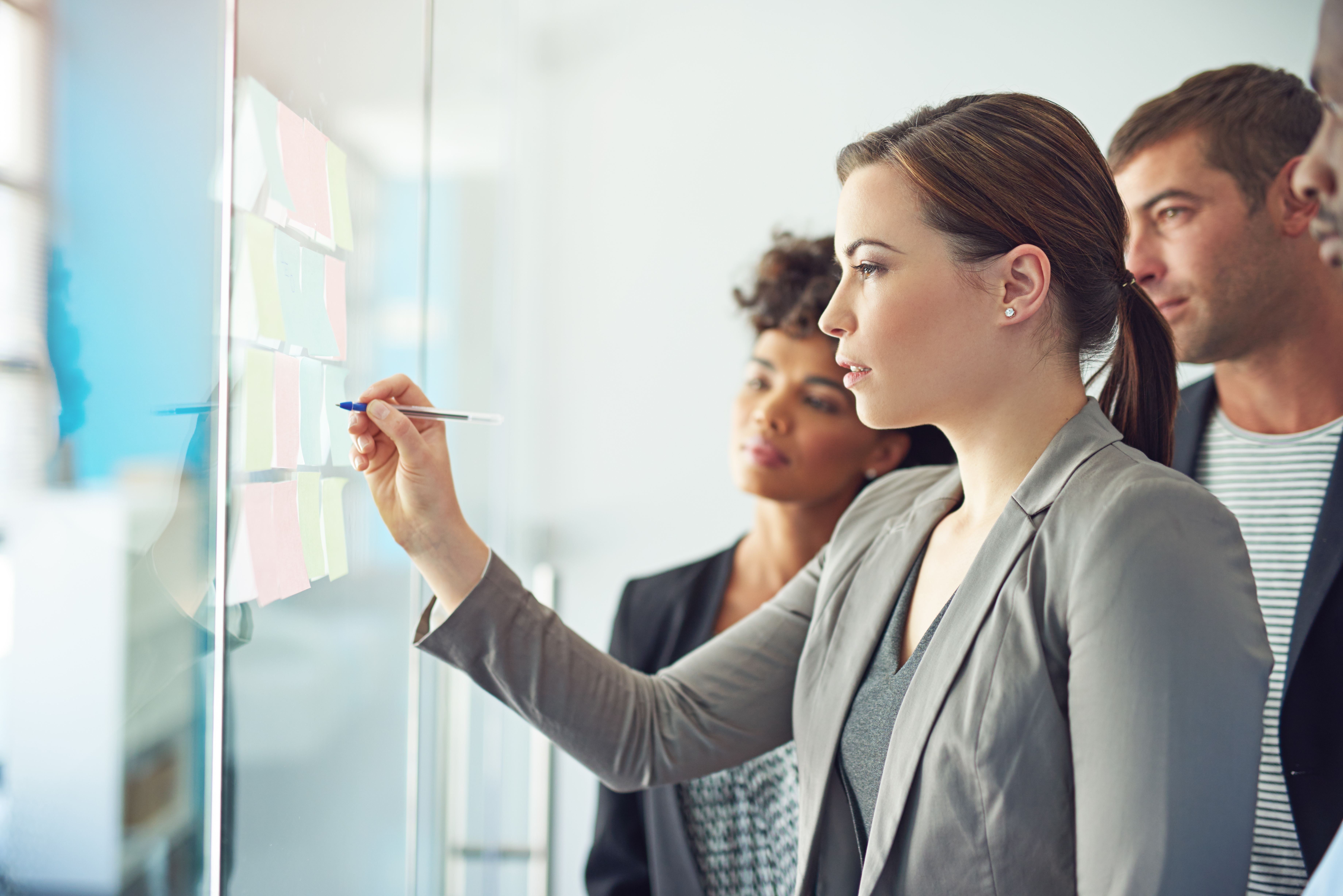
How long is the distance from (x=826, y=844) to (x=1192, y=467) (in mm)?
856

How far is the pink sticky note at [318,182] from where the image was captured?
81 cm

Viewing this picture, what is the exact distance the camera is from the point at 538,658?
89cm

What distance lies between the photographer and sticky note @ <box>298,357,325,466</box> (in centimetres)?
80

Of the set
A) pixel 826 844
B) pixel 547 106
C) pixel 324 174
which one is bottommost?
pixel 826 844

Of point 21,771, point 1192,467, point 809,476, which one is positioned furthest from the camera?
point 809,476

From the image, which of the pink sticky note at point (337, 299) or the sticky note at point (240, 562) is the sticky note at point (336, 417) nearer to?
the pink sticky note at point (337, 299)

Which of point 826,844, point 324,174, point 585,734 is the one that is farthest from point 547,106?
point 826,844

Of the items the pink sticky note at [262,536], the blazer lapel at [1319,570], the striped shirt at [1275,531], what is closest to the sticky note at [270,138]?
the pink sticky note at [262,536]

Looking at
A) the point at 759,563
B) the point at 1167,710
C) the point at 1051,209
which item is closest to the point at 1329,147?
the point at 1051,209

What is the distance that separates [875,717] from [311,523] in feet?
1.91

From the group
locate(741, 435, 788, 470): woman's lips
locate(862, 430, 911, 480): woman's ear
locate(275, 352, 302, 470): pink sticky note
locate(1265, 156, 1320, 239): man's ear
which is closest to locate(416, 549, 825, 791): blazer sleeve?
locate(275, 352, 302, 470): pink sticky note

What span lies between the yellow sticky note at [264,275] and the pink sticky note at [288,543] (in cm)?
14

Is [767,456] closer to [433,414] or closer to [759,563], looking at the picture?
[759,563]

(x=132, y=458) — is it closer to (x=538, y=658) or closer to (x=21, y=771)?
(x=21, y=771)
